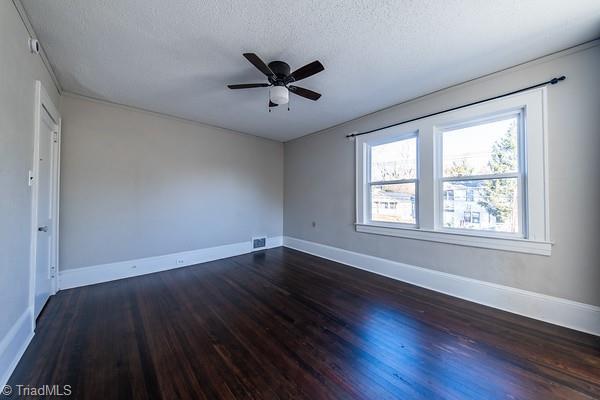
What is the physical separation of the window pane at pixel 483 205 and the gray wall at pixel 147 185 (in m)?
3.63

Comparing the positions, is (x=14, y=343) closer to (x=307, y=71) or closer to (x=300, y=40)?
(x=307, y=71)

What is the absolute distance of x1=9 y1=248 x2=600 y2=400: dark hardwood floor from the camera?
4.68 feet

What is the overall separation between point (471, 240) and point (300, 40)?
9.37 feet

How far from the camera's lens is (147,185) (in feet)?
11.6

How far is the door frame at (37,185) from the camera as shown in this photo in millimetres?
1951

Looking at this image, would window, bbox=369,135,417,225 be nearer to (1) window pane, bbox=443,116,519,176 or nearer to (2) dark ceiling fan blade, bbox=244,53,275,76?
(1) window pane, bbox=443,116,519,176

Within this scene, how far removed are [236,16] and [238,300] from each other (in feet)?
9.15

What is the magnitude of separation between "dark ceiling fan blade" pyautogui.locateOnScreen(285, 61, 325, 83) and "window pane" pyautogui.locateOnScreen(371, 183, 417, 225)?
7.08 ft

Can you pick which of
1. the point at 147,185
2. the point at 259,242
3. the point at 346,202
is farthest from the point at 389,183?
the point at 147,185

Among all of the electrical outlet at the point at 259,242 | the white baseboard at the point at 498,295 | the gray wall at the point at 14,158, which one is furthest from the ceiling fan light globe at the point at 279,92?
the electrical outlet at the point at 259,242

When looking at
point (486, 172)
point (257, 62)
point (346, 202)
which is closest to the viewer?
point (257, 62)

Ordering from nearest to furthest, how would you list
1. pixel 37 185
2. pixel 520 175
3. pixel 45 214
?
pixel 37 185
pixel 520 175
pixel 45 214

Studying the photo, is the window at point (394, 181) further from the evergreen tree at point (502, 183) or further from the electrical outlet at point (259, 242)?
the electrical outlet at point (259, 242)

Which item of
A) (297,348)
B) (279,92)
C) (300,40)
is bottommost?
(297,348)
